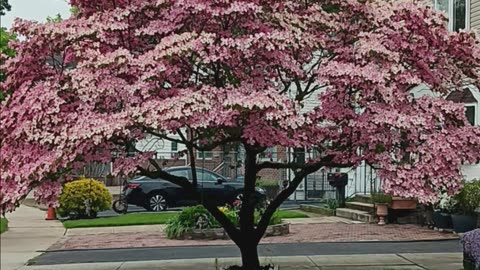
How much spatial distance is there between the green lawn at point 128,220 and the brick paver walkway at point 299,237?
1944mm

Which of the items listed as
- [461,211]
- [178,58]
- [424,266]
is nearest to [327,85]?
[178,58]

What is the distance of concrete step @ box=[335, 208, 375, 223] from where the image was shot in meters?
16.6

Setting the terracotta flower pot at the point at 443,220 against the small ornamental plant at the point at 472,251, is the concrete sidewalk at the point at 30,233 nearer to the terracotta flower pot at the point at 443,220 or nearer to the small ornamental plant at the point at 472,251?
the small ornamental plant at the point at 472,251

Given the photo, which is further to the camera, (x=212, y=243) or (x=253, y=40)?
(x=212, y=243)

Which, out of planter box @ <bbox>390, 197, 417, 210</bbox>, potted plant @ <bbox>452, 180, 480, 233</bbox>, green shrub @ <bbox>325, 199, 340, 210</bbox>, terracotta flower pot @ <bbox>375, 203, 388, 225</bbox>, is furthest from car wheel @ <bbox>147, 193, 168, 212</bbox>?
potted plant @ <bbox>452, 180, 480, 233</bbox>

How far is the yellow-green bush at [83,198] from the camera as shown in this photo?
18.3 metres

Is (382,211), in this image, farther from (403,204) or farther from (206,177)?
(206,177)

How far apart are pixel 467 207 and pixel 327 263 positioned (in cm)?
457

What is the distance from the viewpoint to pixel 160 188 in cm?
1973

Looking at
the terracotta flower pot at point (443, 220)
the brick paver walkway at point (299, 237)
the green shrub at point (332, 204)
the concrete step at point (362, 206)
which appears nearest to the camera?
the brick paver walkway at point (299, 237)

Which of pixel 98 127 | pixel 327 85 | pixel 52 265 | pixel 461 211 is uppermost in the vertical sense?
pixel 327 85

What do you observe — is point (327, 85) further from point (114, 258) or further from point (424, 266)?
point (114, 258)

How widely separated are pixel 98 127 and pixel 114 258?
5266 mm

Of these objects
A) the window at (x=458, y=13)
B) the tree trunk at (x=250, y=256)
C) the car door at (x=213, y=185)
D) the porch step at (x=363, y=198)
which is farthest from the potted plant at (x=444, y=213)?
the car door at (x=213, y=185)
